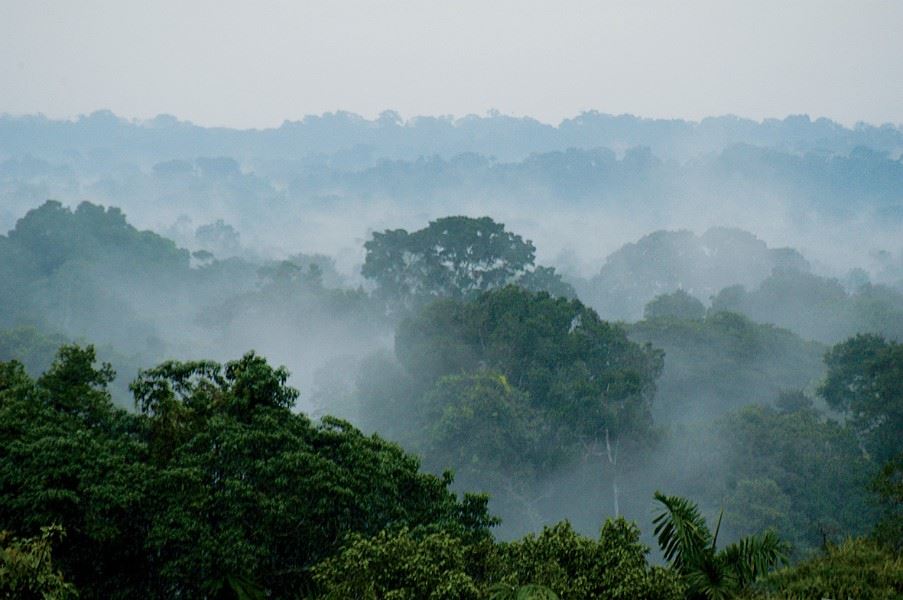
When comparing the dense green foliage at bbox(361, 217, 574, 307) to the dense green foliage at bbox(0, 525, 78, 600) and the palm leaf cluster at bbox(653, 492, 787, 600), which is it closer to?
the palm leaf cluster at bbox(653, 492, 787, 600)

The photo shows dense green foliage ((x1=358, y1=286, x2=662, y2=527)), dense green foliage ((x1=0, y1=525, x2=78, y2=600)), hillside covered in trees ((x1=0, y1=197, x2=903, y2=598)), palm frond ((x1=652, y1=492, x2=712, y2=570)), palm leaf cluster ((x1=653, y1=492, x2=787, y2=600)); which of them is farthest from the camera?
dense green foliage ((x1=358, y1=286, x2=662, y2=527))

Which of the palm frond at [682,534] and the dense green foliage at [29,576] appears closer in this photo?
the dense green foliage at [29,576]

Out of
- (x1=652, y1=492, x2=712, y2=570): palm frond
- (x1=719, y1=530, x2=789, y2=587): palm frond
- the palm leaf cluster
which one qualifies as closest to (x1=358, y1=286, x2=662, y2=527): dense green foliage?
(x1=652, y1=492, x2=712, y2=570): palm frond

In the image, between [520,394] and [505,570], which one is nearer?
[505,570]

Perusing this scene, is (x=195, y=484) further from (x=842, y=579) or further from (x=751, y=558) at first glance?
(x=842, y=579)

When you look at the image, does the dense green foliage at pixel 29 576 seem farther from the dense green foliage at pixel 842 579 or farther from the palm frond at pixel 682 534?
the dense green foliage at pixel 842 579

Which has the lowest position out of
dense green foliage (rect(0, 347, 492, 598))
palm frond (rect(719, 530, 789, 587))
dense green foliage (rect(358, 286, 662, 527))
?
palm frond (rect(719, 530, 789, 587))

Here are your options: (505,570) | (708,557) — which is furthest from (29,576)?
(708,557)

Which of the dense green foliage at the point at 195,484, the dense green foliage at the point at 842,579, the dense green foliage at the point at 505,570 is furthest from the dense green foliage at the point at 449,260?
the dense green foliage at the point at 842,579

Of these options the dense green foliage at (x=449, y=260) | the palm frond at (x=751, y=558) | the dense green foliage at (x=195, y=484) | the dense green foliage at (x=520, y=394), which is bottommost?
the palm frond at (x=751, y=558)

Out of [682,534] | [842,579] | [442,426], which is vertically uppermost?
[442,426]

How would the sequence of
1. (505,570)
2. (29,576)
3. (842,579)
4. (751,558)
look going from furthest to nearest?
(505,570), (751,558), (842,579), (29,576)

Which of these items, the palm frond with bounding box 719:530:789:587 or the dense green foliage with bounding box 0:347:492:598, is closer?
the palm frond with bounding box 719:530:789:587

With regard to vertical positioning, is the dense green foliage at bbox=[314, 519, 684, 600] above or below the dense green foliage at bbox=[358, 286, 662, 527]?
below
